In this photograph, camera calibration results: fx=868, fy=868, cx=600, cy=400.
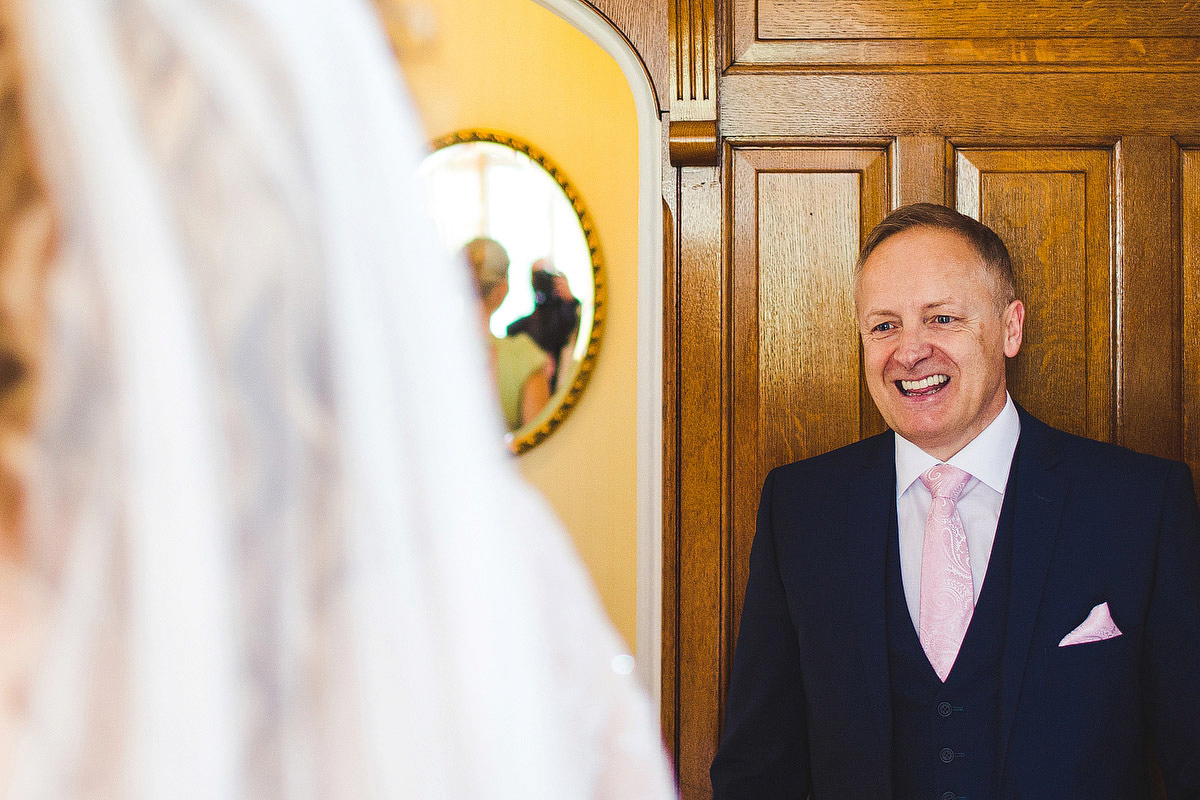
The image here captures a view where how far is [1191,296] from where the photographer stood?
1312mm

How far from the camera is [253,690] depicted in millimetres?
151

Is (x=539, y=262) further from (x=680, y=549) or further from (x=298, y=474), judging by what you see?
(x=298, y=474)

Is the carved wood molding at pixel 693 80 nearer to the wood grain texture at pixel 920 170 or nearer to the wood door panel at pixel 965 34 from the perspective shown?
the wood door panel at pixel 965 34

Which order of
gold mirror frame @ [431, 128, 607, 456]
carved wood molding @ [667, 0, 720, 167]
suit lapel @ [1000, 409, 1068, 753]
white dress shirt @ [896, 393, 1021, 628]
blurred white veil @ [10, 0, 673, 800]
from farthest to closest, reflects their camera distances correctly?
gold mirror frame @ [431, 128, 607, 456]
carved wood molding @ [667, 0, 720, 167]
white dress shirt @ [896, 393, 1021, 628]
suit lapel @ [1000, 409, 1068, 753]
blurred white veil @ [10, 0, 673, 800]

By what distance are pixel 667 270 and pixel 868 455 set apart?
1.35 feet

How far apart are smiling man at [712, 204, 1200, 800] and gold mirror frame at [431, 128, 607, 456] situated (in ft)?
2.37

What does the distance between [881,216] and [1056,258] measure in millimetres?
273

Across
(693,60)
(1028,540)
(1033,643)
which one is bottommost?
(1033,643)

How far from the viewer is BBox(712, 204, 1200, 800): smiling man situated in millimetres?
1005

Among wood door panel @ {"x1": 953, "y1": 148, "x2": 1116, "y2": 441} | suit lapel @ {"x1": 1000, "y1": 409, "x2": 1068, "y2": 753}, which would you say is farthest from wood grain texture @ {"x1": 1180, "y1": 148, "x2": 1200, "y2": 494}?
suit lapel @ {"x1": 1000, "y1": 409, "x2": 1068, "y2": 753}

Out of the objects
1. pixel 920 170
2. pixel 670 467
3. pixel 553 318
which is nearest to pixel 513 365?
pixel 553 318

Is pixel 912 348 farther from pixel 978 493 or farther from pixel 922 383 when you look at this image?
pixel 978 493

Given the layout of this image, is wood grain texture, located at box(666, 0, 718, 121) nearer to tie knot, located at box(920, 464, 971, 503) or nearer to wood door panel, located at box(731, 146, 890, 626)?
wood door panel, located at box(731, 146, 890, 626)

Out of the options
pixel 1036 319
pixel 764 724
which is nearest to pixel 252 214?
pixel 764 724
